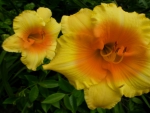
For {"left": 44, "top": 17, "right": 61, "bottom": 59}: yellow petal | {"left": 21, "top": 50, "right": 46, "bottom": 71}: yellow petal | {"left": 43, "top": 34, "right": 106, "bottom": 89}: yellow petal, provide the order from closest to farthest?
{"left": 43, "top": 34, "right": 106, "bottom": 89}: yellow petal, {"left": 21, "top": 50, "right": 46, "bottom": 71}: yellow petal, {"left": 44, "top": 17, "right": 61, "bottom": 59}: yellow petal

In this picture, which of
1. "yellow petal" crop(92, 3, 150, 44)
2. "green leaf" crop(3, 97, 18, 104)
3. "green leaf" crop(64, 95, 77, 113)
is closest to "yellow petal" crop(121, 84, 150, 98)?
"yellow petal" crop(92, 3, 150, 44)

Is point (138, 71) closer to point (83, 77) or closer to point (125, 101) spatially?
point (83, 77)

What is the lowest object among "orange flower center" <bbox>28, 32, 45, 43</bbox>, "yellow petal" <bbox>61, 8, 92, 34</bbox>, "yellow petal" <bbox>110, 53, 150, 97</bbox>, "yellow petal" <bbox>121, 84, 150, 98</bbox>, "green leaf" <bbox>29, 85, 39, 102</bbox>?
"green leaf" <bbox>29, 85, 39, 102</bbox>

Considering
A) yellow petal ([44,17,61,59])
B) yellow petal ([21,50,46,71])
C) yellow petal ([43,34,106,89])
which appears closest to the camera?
yellow petal ([43,34,106,89])

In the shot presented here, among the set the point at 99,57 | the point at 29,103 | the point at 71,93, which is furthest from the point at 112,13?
the point at 29,103

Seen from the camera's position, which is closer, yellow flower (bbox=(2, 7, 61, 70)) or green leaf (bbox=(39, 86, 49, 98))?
yellow flower (bbox=(2, 7, 61, 70))

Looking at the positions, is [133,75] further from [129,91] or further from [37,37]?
[37,37]

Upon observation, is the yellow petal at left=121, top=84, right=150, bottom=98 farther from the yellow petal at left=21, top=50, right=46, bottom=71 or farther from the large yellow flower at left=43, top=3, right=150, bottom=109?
the yellow petal at left=21, top=50, right=46, bottom=71

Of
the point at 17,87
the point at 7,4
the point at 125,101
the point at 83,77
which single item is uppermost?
the point at 83,77
